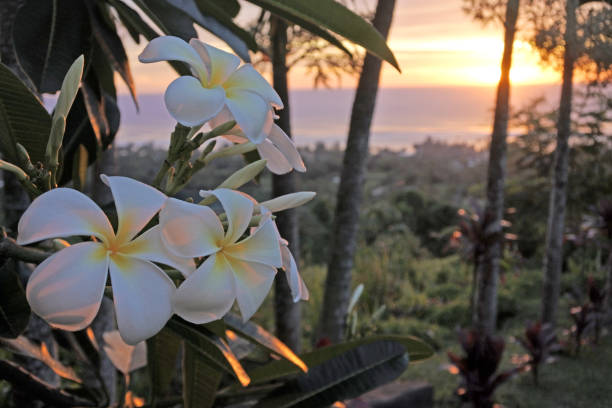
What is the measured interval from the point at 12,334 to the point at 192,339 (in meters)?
0.19

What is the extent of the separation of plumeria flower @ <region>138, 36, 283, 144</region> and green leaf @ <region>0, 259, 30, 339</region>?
14.3 inches

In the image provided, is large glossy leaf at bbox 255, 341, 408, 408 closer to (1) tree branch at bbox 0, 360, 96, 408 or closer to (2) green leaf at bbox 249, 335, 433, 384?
(2) green leaf at bbox 249, 335, 433, 384

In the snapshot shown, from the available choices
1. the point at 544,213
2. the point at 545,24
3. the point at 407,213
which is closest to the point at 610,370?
the point at 545,24

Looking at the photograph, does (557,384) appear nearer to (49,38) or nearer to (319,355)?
(319,355)

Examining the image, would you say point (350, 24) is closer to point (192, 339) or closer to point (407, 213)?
point (192, 339)

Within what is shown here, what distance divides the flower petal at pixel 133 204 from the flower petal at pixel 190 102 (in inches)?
1.8

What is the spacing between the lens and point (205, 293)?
12.9 inches

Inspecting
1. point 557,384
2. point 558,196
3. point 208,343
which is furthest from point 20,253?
point 558,196

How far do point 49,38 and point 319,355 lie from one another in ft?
1.96

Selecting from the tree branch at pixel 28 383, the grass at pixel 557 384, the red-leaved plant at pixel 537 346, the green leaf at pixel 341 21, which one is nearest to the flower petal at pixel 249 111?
the green leaf at pixel 341 21

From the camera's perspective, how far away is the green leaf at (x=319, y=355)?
0.91 m

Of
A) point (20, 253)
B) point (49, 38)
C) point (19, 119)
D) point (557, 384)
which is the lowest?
point (557, 384)

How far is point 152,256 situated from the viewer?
0.33 meters

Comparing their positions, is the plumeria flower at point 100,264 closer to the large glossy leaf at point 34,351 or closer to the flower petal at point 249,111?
the flower petal at point 249,111
